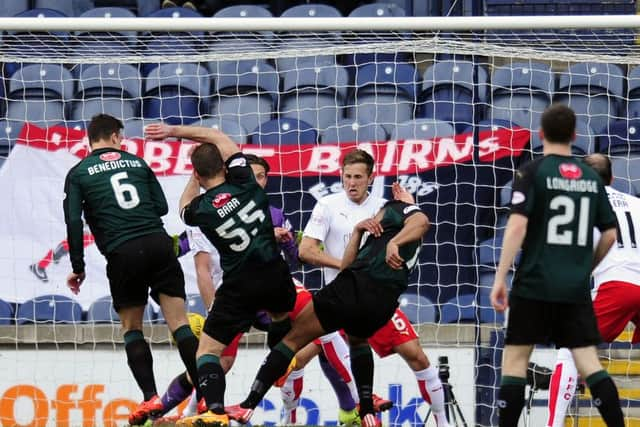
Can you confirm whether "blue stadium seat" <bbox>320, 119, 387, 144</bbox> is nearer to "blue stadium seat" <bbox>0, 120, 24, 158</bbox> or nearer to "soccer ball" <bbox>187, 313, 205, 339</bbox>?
"soccer ball" <bbox>187, 313, 205, 339</bbox>

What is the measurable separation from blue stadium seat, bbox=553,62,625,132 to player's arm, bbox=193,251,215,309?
4157 millimetres

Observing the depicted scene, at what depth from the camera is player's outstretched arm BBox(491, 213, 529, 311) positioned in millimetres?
6125

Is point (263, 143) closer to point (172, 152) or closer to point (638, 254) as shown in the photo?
point (172, 152)

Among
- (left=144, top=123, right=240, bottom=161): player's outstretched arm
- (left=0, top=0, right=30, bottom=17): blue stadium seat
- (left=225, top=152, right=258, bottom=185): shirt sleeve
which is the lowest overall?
(left=225, top=152, right=258, bottom=185): shirt sleeve

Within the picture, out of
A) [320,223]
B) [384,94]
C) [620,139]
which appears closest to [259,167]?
[320,223]

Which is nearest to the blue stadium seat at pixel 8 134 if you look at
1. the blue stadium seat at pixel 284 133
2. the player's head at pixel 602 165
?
the blue stadium seat at pixel 284 133

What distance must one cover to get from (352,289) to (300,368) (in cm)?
146

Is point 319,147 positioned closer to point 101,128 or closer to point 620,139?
point 620,139

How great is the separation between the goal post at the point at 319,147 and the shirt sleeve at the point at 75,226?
6.21ft

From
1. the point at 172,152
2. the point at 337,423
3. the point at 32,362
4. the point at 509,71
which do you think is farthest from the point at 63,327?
the point at 509,71

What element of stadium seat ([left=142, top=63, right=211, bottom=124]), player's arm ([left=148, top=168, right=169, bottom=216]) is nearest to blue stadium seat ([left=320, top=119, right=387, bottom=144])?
stadium seat ([left=142, top=63, right=211, bottom=124])

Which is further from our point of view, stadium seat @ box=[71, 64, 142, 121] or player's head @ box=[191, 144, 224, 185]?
stadium seat @ box=[71, 64, 142, 121]

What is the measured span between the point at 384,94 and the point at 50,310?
12.1 ft

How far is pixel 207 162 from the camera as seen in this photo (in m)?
7.40
